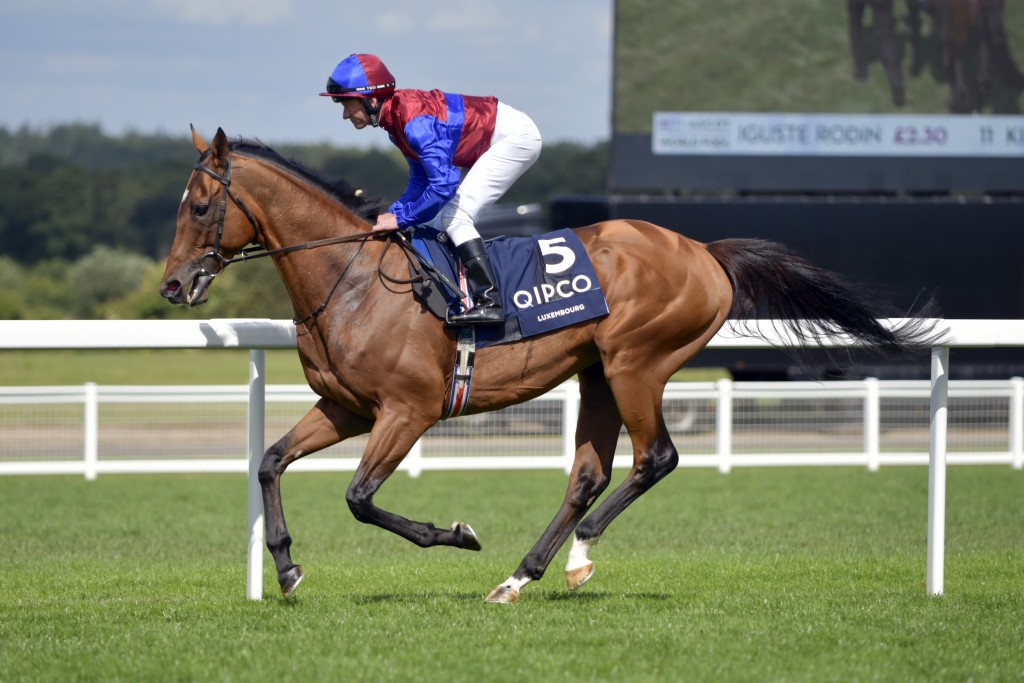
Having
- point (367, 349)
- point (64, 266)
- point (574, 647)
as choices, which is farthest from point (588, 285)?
point (64, 266)

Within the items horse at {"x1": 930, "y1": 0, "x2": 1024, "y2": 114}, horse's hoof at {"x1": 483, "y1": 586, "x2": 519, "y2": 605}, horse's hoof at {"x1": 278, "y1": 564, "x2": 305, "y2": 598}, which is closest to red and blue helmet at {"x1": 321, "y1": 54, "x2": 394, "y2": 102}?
horse's hoof at {"x1": 278, "y1": 564, "x2": 305, "y2": 598}

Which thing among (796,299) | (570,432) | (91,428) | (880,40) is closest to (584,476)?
(796,299)

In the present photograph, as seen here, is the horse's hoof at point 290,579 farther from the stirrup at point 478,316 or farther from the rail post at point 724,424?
the rail post at point 724,424

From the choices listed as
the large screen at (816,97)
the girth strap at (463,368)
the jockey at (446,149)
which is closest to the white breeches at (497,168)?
the jockey at (446,149)

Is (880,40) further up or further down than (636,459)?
further up

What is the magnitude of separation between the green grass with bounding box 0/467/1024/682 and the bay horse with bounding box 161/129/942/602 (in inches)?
20.3

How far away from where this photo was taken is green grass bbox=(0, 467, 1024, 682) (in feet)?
12.6

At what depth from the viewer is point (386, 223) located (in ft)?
16.3

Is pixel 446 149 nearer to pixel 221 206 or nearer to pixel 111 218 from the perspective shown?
pixel 221 206

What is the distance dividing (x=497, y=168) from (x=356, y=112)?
659 mm

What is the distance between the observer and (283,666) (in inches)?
148

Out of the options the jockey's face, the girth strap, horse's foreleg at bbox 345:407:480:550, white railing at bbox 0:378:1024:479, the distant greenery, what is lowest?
the distant greenery

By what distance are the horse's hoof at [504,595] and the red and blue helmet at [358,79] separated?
210 cm

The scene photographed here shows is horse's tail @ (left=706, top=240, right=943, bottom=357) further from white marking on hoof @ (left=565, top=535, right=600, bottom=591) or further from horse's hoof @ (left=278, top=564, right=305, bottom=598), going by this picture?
horse's hoof @ (left=278, top=564, right=305, bottom=598)
